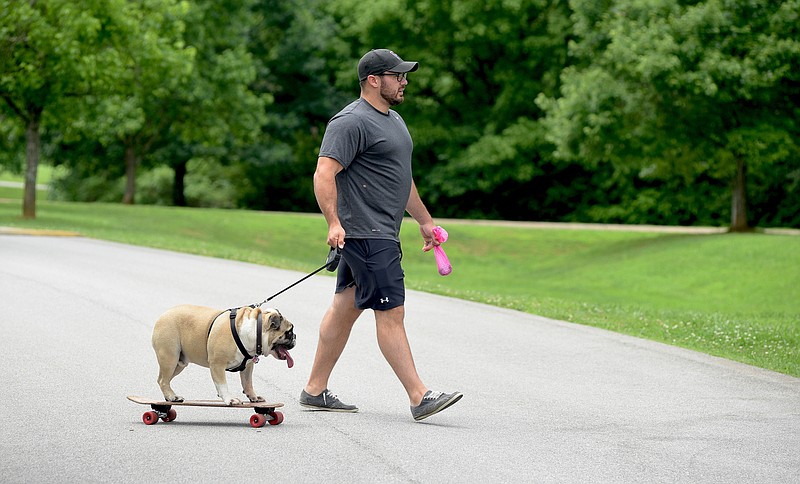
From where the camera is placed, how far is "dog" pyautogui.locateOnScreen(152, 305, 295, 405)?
6570mm

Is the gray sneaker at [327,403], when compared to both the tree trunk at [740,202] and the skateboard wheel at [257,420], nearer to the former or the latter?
the skateboard wheel at [257,420]

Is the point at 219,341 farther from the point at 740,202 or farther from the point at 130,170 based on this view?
the point at 130,170

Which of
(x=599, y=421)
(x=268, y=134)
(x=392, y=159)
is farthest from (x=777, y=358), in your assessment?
(x=268, y=134)

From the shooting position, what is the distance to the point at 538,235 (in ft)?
121

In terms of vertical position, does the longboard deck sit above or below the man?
below

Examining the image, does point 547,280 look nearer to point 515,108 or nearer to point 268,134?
point 515,108

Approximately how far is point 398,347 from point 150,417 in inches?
59.8

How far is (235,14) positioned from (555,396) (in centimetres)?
4194

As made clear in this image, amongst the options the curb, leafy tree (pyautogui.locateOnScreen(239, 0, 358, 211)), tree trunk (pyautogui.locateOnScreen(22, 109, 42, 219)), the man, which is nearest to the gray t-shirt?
the man

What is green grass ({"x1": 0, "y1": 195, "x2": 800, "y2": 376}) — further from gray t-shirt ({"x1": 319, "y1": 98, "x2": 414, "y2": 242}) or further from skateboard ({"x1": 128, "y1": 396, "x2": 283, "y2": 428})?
skateboard ({"x1": 128, "y1": 396, "x2": 283, "y2": 428})

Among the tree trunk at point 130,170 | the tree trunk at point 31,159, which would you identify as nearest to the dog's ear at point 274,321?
the tree trunk at point 31,159

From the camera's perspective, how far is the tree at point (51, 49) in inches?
1126

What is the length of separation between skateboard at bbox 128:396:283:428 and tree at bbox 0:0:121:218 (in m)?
23.0

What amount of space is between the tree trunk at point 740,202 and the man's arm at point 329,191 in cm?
2929
